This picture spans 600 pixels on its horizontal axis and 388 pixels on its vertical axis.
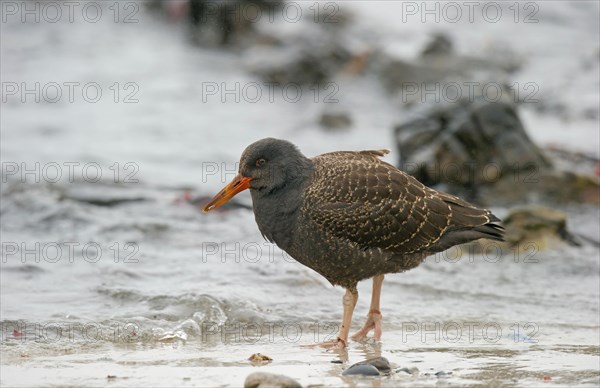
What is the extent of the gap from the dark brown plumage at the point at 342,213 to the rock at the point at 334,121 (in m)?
7.80

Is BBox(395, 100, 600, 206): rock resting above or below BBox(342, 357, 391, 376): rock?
above

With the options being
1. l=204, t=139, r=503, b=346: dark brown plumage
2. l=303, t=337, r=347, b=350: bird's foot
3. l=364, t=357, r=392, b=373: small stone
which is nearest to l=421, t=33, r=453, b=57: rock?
l=204, t=139, r=503, b=346: dark brown plumage

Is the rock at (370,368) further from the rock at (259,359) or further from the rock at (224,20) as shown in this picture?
the rock at (224,20)

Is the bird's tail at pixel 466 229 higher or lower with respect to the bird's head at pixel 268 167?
lower

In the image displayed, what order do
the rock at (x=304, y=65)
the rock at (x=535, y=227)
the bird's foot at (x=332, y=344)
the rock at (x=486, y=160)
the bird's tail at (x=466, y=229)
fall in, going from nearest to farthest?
the bird's foot at (x=332, y=344) < the bird's tail at (x=466, y=229) < the rock at (x=535, y=227) < the rock at (x=486, y=160) < the rock at (x=304, y=65)

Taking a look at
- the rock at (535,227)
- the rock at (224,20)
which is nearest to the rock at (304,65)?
the rock at (224,20)

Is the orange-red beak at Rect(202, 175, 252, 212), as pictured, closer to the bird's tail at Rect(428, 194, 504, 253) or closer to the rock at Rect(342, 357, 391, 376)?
the bird's tail at Rect(428, 194, 504, 253)

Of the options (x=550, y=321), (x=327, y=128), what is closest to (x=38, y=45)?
(x=327, y=128)

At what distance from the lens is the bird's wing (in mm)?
7539

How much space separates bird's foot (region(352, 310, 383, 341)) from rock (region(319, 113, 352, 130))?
8.05m

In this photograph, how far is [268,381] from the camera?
5.73 metres

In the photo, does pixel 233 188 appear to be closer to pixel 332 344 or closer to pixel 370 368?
pixel 332 344

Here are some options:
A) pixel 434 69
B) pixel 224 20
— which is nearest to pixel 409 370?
pixel 434 69

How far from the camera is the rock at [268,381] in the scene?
18.7 ft
